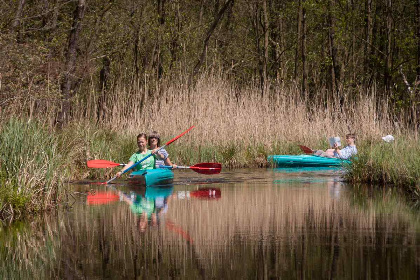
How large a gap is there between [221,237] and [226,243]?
1.12 feet

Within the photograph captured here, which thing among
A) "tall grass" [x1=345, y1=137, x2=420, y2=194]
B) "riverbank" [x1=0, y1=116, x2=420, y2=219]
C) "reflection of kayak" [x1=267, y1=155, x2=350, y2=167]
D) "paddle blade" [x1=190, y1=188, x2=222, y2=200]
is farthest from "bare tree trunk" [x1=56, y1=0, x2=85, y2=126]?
"tall grass" [x1=345, y1=137, x2=420, y2=194]

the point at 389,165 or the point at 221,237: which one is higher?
the point at 389,165

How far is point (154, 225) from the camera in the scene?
24.0 ft

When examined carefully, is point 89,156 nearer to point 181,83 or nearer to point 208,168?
point 208,168

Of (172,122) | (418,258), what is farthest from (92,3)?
(418,258)

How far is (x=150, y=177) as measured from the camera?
1149cm

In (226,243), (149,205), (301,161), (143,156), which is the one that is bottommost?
(226,243)

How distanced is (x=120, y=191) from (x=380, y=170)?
158 inches

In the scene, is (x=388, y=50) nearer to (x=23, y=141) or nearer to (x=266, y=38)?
(x=266, y=38)

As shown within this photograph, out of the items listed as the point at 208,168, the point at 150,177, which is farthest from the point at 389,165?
the point at 150,177

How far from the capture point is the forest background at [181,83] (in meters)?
12.2

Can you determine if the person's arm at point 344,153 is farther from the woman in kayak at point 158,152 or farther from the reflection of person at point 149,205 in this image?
the reflection of person at point 149,205

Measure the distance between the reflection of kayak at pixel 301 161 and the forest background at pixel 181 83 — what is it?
62cm

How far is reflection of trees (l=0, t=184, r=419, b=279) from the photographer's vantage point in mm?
5125
